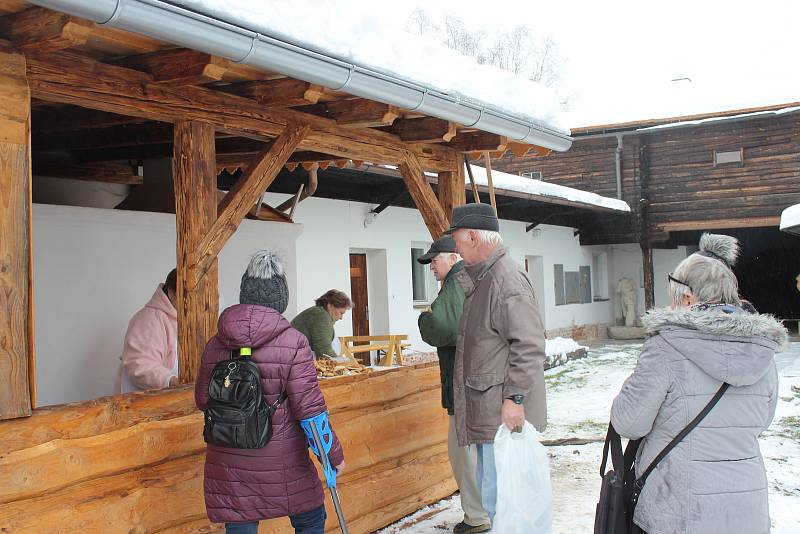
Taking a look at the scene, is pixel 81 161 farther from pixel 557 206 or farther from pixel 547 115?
pixel 557 206

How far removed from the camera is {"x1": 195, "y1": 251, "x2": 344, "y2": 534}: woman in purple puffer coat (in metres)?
3.28

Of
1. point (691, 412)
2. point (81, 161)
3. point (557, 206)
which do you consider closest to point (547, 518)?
point (691, 412)

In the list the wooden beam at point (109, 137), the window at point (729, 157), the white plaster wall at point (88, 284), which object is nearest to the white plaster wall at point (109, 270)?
the white plaster wall at point (88, 284)

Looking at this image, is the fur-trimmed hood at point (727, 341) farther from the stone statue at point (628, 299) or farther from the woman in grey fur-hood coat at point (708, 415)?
the stone statue at point (628, 299)

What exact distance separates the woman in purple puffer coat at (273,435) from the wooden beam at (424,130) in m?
2.31

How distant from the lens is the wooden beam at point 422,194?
5957 mm

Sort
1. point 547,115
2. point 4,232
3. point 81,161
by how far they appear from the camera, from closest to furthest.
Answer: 1. point 4,232
2. point 547,115
3. point 81,161

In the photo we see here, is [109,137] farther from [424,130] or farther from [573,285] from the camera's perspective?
[573,285]

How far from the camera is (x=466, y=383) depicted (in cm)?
406

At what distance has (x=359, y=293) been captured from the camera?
12.2 m

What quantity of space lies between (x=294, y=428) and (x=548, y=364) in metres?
11.1

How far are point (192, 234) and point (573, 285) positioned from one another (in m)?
16.6

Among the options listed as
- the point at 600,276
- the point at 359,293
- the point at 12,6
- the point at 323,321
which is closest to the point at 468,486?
the point at 323,321

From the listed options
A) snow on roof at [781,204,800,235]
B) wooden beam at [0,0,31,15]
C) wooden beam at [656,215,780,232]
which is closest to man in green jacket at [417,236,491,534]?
wooden beam at [0,0,31,15]
